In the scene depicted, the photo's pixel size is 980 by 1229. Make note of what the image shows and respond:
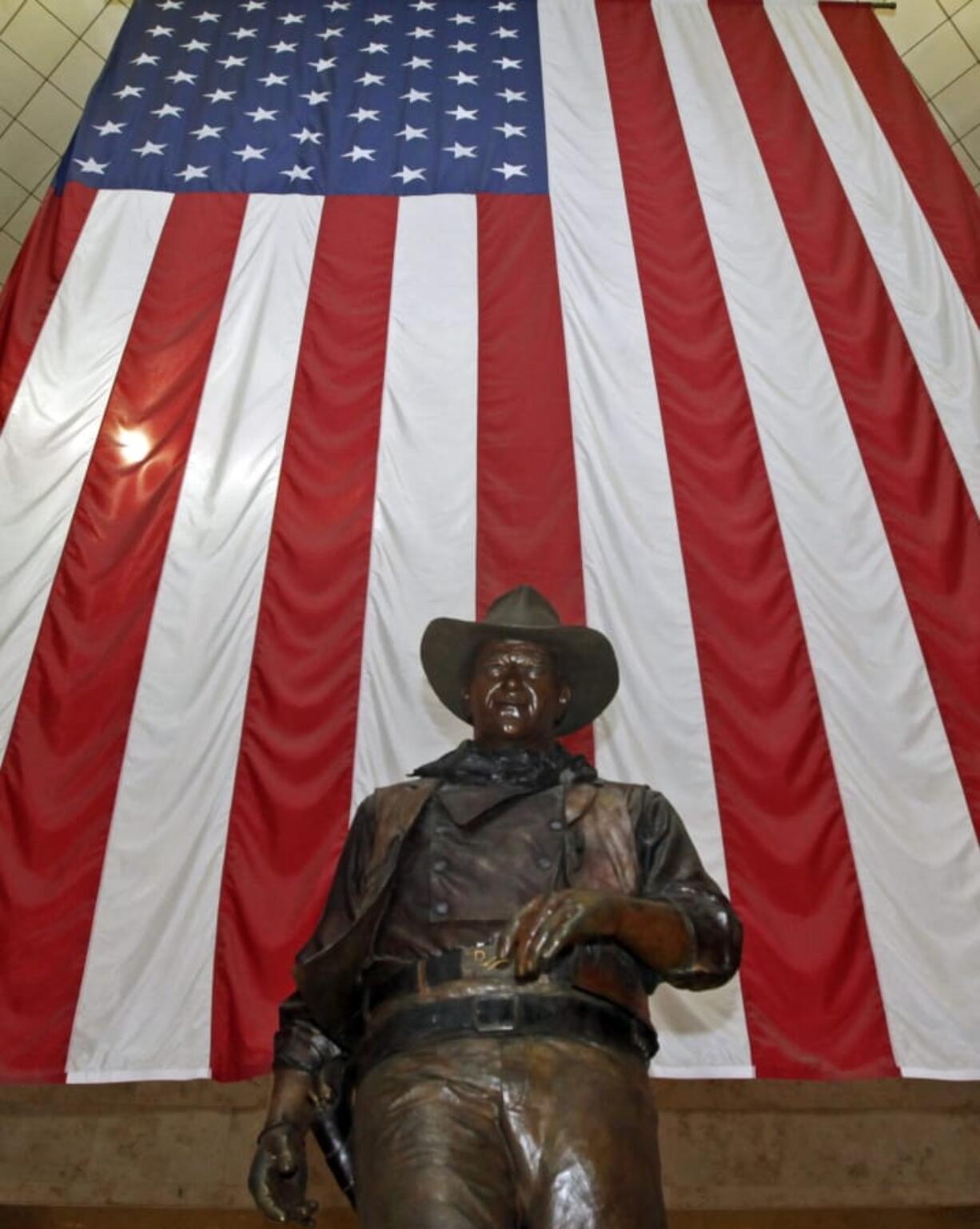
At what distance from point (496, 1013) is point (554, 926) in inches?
7.3

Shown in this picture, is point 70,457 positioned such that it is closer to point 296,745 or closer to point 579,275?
point 296,745

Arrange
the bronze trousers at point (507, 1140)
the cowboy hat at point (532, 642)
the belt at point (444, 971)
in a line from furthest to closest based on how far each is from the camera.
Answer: the cowboy hat at point (532, 642) < the belt at point (444, 971) < the bronze trousers at point (507, 1140)

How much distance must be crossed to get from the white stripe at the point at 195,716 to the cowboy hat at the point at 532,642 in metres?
1.13

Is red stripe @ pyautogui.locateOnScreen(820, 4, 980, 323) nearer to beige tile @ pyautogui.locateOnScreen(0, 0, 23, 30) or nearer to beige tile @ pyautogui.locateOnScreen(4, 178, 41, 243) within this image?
beige tile @ pyautogui.locateOnScreen(0, 0, 23, 30)

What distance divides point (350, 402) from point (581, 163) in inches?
70.8

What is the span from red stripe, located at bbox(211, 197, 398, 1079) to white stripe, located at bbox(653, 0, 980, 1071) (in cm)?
145

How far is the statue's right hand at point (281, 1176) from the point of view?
1997 mm

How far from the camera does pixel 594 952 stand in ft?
6.61

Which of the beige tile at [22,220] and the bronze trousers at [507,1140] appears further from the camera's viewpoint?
the beige tile at [22,220]

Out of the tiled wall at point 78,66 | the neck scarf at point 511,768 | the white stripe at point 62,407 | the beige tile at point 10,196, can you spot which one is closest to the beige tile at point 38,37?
the tiled wall at point 78,66

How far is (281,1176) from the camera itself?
6.66ft

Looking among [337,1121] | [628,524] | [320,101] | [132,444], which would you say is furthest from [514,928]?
[320,101]

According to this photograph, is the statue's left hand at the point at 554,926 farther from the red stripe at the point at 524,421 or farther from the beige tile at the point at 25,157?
the beige tile at the point at 25,157

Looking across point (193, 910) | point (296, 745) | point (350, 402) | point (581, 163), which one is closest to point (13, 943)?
point (193, 910)
